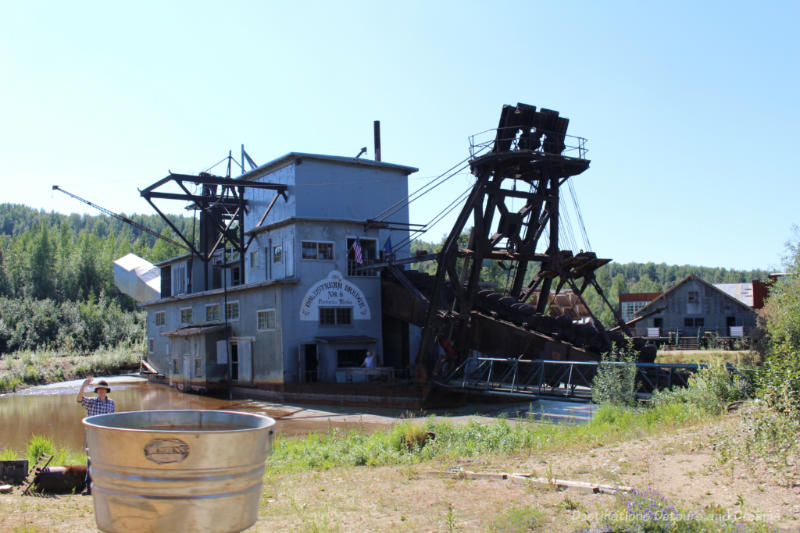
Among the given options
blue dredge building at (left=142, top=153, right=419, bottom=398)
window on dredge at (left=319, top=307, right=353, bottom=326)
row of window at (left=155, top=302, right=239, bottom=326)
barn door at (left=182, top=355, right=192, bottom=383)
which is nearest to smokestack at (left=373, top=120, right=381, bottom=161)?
blue dredge building at (left=142, top=153, right=419, bottom=398)

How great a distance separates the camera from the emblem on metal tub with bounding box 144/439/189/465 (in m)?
3.80

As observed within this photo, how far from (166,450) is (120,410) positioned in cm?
2299

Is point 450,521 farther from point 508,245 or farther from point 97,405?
point 508,245

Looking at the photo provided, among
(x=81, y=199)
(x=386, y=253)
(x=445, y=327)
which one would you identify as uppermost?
(x=81, y=199)

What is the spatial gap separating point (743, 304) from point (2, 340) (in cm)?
5919

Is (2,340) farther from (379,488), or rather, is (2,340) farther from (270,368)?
(379,488)

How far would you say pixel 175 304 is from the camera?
3588 cm

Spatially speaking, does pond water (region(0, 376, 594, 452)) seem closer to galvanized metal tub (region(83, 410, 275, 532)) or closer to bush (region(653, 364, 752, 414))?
bush (region(653, 364, 752, 414))

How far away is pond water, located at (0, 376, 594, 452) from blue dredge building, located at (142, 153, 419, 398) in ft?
5.55

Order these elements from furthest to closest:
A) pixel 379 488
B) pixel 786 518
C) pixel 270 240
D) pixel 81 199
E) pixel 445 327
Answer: pixel 81 199, pixel 270 240, pixel 445 327, pixel 379 488, pixel 786 518

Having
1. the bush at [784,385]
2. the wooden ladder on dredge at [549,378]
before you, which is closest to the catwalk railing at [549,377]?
the wooden ladder on dredge at [549,378]

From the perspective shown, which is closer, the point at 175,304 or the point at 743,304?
the point at 175,304

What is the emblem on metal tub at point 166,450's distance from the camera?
380 centimetres

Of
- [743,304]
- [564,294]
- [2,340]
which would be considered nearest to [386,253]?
[564,294]
